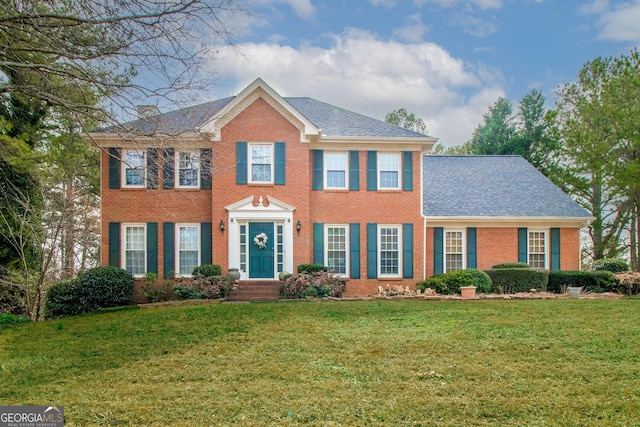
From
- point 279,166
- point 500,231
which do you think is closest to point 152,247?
point 279,166

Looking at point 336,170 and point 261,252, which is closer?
point 261,252

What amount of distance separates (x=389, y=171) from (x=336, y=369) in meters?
11.5

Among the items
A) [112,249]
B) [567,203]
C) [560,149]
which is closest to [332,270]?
[112,249]

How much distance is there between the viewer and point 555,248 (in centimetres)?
1908

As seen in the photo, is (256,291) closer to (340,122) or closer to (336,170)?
(336,170)

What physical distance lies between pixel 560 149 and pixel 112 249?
23504 mm

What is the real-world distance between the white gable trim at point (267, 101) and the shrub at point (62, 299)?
6.55 meters

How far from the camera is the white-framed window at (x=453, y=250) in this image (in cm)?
1869

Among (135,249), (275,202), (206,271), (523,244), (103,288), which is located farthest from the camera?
(523,244)

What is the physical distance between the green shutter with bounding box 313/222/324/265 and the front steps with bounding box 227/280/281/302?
68.1 inches

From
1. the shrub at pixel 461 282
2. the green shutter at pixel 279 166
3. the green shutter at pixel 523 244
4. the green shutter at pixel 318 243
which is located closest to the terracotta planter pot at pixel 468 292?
the shrub at pixel 461 282

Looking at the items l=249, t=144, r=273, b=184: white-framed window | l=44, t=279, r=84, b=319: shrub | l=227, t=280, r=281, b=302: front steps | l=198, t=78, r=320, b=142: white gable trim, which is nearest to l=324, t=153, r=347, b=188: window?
l=198, t=78, r=320, b=142: white gable trim

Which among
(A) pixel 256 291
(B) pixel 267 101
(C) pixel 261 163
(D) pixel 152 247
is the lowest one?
(A) pixel 256 291

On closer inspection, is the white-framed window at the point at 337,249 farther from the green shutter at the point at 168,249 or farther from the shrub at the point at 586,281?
the shrub at the point at 586,281
